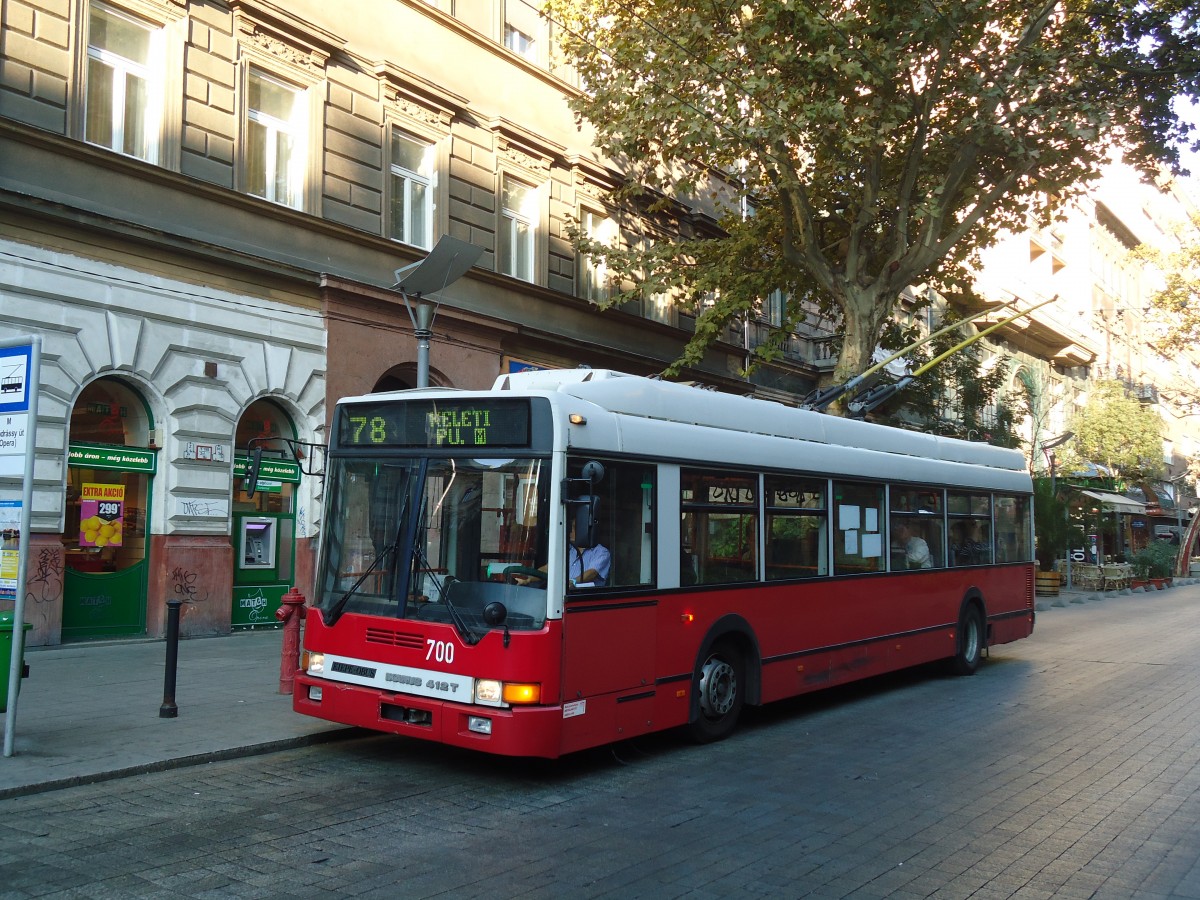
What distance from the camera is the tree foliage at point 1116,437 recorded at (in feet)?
140

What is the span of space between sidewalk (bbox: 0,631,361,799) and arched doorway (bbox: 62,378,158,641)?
664 millimetres

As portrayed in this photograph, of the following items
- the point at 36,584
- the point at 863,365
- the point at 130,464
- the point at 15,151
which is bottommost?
the point at 36,584

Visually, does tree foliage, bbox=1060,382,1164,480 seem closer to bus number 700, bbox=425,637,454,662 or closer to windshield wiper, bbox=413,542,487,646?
windshield wiper, bbox=413,542,487,646

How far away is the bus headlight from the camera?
6738 millimetres

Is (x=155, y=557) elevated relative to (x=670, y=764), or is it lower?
elevated

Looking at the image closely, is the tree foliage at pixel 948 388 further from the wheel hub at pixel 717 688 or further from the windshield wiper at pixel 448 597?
the windshield wiper at pixel 448 597

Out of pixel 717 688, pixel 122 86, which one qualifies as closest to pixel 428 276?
pixel 122 86

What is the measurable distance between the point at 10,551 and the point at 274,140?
9940mm

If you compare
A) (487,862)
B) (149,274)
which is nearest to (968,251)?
(149,274)

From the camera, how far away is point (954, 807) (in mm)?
6648

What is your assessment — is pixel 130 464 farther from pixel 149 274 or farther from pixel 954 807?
pixel 954 807

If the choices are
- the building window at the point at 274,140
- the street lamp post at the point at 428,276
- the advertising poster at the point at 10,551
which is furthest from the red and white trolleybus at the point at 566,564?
the building window at the point at 274,140

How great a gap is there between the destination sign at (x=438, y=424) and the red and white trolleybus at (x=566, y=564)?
1 centimetres

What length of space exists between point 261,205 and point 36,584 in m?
5.97
